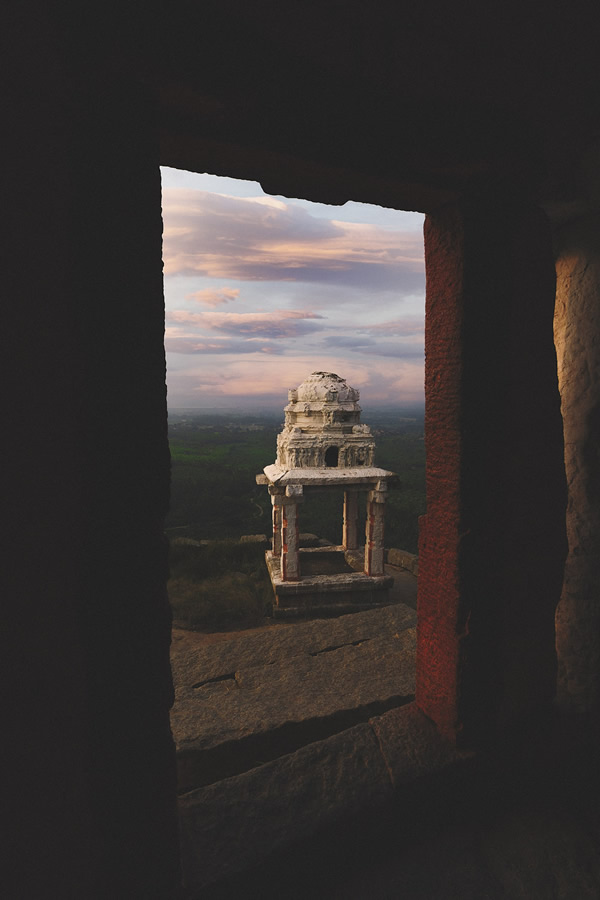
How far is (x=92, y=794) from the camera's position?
1.37 meters

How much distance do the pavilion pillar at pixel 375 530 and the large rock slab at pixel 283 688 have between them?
6.04 metres

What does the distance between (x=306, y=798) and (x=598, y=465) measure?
2.11 metres

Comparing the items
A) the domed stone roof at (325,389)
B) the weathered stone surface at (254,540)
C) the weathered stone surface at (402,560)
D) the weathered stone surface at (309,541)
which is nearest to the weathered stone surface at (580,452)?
the domed stone roof at (325,389)

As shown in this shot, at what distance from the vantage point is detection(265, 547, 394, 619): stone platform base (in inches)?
402

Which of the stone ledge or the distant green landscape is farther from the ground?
the stone ledge

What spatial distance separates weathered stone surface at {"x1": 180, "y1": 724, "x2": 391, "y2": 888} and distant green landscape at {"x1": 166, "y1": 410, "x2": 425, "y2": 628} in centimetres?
520

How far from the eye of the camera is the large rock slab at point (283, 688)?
2.71 meters

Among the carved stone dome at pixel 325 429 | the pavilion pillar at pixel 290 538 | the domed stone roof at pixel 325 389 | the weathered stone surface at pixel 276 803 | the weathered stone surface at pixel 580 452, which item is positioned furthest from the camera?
the domed stone roof at pixel 325 389

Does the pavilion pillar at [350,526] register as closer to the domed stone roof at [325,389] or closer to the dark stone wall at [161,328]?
the domed stone roof at [325,389]

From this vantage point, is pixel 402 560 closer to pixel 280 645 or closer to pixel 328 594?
pixel 328 594

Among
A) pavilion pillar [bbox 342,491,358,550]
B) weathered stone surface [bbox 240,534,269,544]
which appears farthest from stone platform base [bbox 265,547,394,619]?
weathered stone surface [bbox 240,534,269,544]

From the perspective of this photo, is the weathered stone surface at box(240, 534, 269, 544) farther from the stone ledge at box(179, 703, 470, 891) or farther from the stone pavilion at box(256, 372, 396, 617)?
the stone ledge at box(179, 703, 470, 891)

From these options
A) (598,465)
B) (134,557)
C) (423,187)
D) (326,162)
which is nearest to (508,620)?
(598,465)

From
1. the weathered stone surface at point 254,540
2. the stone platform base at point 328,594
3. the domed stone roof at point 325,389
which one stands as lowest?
the stone platform base at point 328,594
